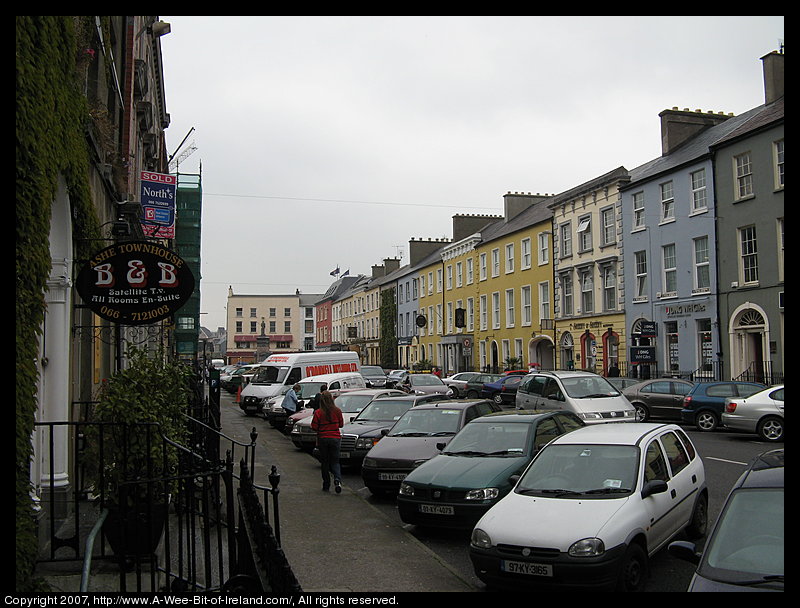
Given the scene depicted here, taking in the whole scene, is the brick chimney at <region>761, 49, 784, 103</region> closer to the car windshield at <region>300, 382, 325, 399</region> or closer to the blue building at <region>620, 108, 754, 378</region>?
the blue building at <region>620, 108, 754, 378</region>

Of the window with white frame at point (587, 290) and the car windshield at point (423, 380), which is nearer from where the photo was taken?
the car windshield at point (423, 380)

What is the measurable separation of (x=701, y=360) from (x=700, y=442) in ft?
37.7

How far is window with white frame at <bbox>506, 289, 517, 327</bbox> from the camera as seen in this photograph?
4300 centimetres

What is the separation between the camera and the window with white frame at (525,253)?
41.6m

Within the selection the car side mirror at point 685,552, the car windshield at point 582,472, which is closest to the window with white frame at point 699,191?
the car windshield at point 582,472

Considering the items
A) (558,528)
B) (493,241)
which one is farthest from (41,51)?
(493,241)

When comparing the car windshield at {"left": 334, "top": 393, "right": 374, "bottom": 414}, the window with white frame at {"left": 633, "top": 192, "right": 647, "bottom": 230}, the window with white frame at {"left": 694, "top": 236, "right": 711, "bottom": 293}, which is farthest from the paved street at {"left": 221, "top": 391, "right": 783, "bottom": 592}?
the window with white frame at {"left": 633, "top": 192, "right": 647, "bottom": 230}

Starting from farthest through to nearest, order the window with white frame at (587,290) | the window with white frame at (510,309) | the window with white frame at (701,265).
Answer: the window with white frame at (510,309), the window with white frame at (587,290), the window with white frame at (701,265)

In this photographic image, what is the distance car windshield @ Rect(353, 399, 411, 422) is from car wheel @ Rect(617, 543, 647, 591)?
8.88m

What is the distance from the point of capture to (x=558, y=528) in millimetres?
6613

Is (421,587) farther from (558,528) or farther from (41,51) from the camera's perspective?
(41,51)

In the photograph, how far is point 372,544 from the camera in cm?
845

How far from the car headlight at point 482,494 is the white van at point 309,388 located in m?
13.3

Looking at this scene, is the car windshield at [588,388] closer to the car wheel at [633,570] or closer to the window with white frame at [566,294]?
the car wheel at [633,570]
